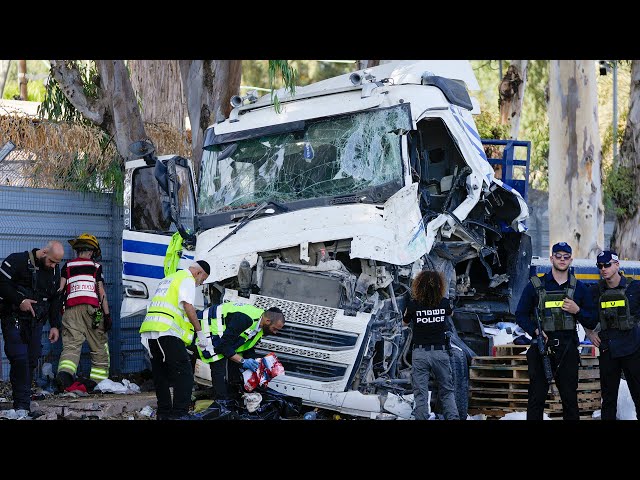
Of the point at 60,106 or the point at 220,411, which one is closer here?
the point at 220,411

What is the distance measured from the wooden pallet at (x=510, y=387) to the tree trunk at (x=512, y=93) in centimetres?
1776

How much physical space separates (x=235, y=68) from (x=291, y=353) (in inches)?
280

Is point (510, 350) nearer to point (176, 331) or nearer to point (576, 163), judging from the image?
point (176, 331)

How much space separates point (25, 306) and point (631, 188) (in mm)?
15134

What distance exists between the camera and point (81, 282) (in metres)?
12.1

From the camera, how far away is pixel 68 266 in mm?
12195

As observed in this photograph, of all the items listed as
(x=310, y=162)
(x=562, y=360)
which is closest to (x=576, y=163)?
(x=310, y=162)

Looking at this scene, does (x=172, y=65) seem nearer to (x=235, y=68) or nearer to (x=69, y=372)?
(x=235, y=68)

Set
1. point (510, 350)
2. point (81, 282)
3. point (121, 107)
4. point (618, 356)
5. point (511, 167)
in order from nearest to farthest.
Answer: point (618, 356) → point (510, 350) → point (81, 282) → point (511, 167) → point (121, 107)

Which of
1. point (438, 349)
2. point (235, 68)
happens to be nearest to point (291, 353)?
point (438, 349)

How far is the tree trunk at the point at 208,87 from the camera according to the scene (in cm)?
1564


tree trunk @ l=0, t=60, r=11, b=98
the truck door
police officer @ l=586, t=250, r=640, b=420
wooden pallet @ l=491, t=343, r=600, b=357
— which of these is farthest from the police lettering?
tree trunk @ l=0, t=60, r=11, b=98

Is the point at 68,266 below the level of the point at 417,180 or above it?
below

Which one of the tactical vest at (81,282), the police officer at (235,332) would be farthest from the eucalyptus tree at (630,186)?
the police officer at (235,332)
